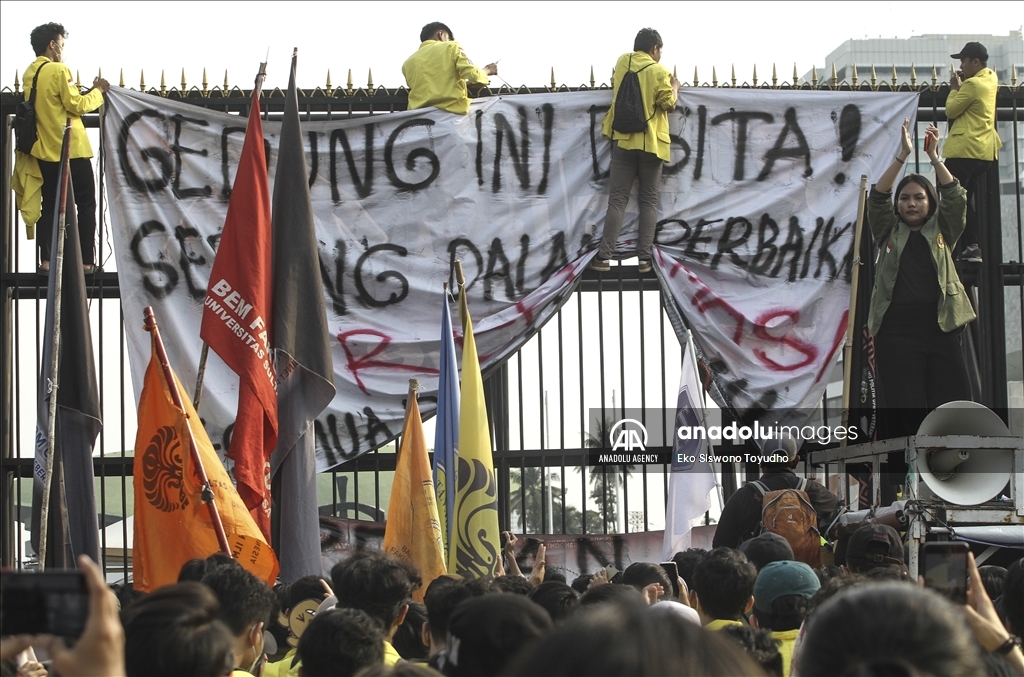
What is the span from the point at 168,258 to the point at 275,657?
415 cm

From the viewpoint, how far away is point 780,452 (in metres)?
7.93

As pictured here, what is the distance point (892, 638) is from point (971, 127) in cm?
812

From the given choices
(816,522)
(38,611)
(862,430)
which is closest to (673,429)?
(862,430)

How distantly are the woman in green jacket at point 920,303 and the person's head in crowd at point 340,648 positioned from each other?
5346 millimetres

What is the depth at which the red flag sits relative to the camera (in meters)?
6.72

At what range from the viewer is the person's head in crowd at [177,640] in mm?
2348

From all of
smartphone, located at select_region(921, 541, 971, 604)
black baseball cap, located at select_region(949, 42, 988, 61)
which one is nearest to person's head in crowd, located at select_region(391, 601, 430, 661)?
smartphone, located at select_region(921, 541, 971, 604)

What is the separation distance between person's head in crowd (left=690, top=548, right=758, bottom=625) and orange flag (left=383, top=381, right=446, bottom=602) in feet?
8.62

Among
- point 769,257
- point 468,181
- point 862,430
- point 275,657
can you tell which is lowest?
point 275,657

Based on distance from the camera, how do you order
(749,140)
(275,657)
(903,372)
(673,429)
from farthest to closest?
(749,140) < (673,429) < (903,372) < (275,657)

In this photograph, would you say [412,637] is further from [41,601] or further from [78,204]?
[78,204]

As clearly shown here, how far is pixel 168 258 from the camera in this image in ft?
28.8

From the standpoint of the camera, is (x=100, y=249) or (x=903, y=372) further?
(x=100, y=249)

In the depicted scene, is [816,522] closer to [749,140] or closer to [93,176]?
[749,140]
